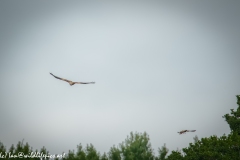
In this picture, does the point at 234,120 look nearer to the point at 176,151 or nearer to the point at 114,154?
the point at 176,151

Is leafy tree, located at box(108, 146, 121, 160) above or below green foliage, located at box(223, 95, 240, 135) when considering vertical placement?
below

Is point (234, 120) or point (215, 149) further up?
point (234, 120)

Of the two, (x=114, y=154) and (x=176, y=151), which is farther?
(x=114, y=154)

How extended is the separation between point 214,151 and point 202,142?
165cm

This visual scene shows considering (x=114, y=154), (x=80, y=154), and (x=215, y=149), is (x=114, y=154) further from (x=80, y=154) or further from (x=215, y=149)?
(x=215, y=149)

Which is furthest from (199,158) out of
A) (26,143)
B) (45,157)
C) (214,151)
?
(26,143)

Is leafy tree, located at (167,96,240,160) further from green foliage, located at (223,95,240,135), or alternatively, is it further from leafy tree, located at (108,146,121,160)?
leafy tree, located at (108,146,121,160)

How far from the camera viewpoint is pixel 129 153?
2322 centimetres

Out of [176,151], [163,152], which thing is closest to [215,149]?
[176,151]

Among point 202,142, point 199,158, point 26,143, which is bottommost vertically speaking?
point 199,158

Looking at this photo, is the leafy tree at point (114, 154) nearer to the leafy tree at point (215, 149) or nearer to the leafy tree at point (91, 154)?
the leafy tree at point (91, 154)

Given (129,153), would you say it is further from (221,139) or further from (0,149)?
(0,149)

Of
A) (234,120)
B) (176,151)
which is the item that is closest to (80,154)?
(176,151)

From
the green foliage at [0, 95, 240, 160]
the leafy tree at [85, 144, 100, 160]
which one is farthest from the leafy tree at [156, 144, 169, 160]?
the leafy tree at [85, 144, 100, 160]
